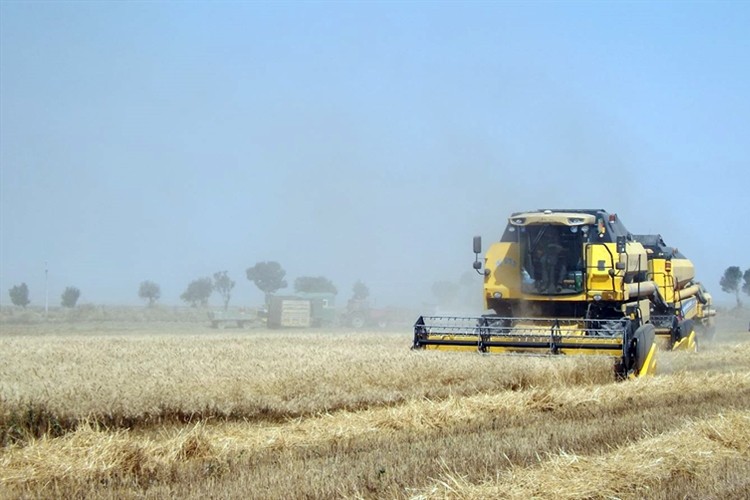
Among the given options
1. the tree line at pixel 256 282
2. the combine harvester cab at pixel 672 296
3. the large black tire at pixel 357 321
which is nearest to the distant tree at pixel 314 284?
the tree line at pixel 256 282

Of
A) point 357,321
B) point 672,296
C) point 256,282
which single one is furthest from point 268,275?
point 672,296

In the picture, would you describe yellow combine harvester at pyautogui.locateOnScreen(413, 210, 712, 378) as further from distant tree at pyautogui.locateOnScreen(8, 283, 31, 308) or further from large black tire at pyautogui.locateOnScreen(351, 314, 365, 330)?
distant tree at pyautogui.locateOnScreen(8, 283, 31, 308)

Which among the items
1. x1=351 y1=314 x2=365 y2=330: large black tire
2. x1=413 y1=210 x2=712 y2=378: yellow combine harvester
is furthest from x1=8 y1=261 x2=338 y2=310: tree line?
x1=413 y1=210 x2=712 y2=378: yellow combine harvester

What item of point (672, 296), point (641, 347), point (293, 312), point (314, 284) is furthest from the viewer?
point (314, 284)

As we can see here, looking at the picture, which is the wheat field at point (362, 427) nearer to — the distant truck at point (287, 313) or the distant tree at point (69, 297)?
the distant truck at point (287, 313)

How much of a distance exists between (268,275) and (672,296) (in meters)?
78.5

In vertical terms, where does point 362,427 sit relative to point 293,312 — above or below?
below

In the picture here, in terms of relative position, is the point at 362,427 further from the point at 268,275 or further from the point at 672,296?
the point at 268,275

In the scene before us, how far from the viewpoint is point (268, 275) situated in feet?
315

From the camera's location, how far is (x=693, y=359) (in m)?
15.7

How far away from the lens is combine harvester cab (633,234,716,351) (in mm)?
17641

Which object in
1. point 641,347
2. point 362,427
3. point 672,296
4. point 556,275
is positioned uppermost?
point 556,275

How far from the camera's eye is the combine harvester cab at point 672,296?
1764 cm

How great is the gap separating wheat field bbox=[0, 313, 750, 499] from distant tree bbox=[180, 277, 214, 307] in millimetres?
76537
